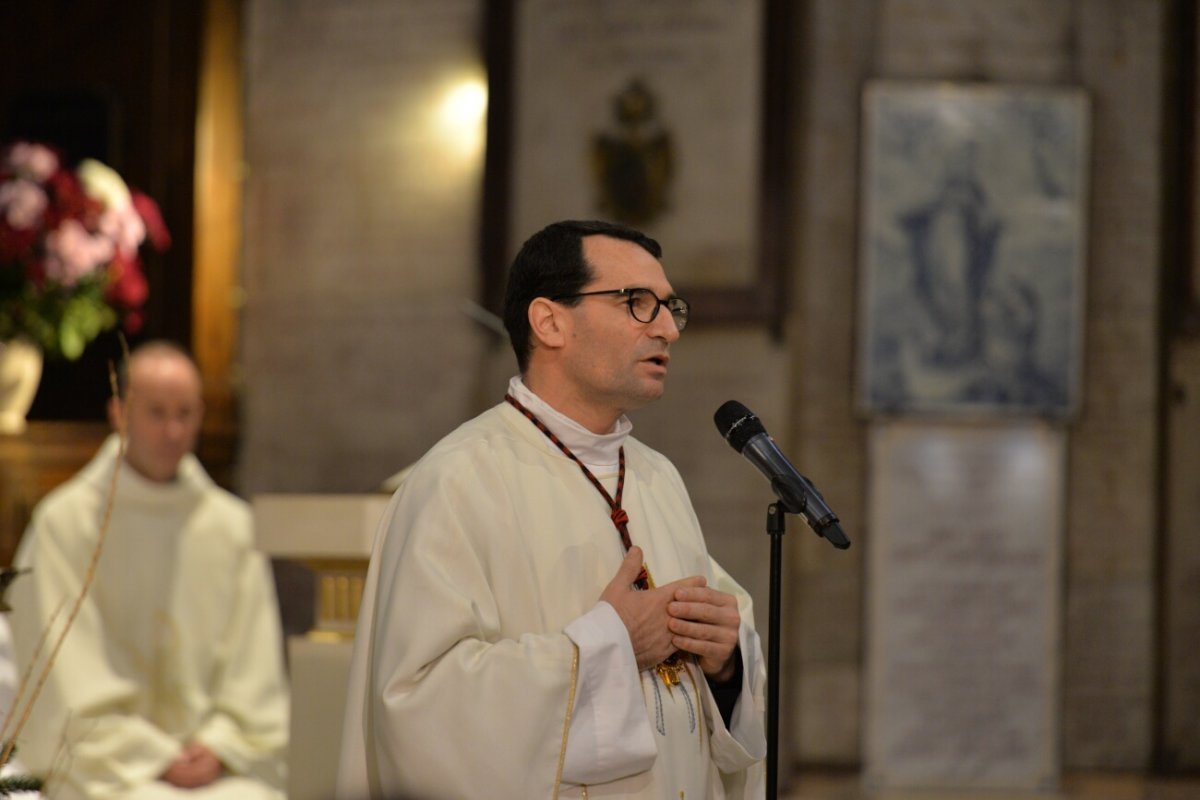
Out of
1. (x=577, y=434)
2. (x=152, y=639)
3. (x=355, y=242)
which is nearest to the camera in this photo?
(x=577, y=434)

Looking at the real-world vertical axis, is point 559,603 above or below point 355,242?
below

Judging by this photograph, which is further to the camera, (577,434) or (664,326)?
(577,434)

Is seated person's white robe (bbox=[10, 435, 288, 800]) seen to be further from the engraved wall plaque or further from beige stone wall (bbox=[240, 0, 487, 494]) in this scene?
the engraved wall plaque

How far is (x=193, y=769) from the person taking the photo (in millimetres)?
4676

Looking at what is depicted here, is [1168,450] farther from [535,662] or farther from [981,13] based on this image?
[535,662]

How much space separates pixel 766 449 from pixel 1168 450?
17.5 feet

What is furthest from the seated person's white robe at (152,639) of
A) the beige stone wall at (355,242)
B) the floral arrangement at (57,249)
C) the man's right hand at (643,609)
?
the man's right hand at (643,609)

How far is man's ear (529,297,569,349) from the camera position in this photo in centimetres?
273

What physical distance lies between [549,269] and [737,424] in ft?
1.52

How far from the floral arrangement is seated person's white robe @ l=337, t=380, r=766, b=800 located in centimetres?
365

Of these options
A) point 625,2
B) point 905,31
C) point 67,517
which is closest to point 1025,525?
point 905,31

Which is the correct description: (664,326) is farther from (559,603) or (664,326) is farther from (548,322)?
(559,603)

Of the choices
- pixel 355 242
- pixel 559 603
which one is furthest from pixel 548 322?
pixel 355 242

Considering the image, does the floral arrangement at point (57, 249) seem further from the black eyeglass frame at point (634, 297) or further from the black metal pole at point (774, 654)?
the black metal pole at point (774, 654)
